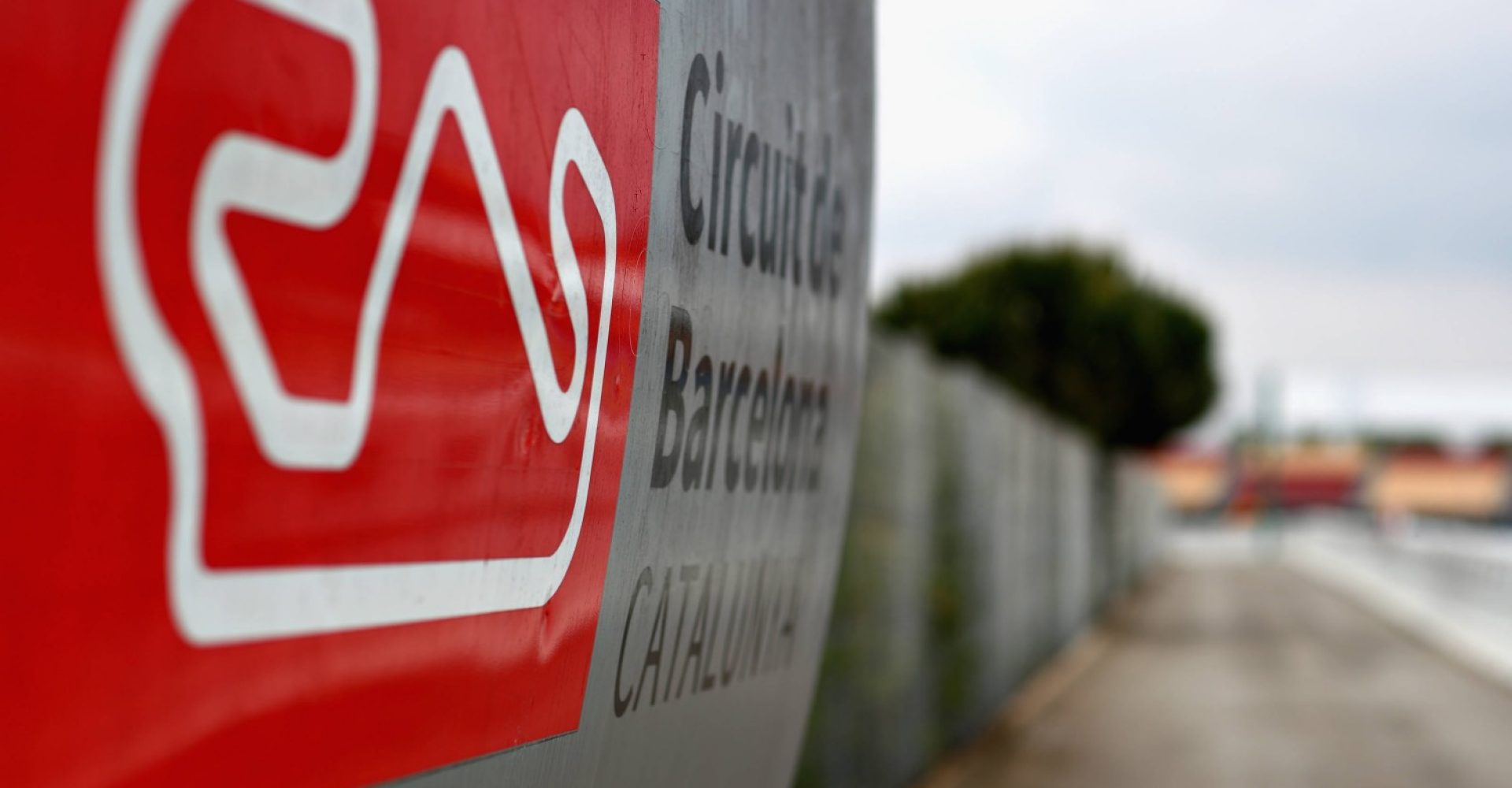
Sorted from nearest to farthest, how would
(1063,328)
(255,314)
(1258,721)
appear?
(255,314)
(1258,721)
(1063,328)

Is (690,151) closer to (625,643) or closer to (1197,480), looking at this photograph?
(625,643)

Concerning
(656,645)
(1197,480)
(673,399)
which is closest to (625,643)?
(656,645)

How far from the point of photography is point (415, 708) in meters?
1.56

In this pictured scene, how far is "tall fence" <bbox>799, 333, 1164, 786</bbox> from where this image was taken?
751 centimetres

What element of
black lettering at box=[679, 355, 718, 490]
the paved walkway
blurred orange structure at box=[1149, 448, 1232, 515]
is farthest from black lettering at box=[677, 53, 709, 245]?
blurred orange structure at box=[1149, 448, 1232, 515]

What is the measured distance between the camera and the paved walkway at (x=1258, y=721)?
10.2m

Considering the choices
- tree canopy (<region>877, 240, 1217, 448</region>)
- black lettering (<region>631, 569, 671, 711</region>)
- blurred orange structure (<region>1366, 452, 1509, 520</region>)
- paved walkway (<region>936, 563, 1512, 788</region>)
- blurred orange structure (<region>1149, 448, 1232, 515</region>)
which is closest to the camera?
black lettering (<region>631, 569, 671, 711</region>)

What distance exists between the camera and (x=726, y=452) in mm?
2453

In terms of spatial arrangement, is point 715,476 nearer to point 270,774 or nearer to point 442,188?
point 442,188

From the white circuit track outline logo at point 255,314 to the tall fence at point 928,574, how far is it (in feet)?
17.4

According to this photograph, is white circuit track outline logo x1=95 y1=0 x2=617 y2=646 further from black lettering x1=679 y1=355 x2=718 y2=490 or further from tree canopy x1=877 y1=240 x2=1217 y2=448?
tree canopy x1=877 y1=240 x2=1217 y2=448

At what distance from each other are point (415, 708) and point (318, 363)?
0.37m

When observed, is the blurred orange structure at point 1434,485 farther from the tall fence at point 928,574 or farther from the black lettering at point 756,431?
the black lettering at point 756,431

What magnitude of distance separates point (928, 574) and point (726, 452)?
7.17 meters
